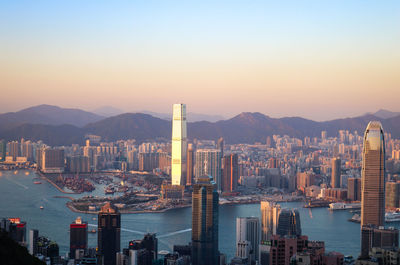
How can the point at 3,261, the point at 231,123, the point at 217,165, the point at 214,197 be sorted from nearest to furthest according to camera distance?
the point at 3,261
the point at 214,197
the point at 217,165
the point at 231,123

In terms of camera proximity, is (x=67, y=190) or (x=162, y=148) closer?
(x=67, y=190)

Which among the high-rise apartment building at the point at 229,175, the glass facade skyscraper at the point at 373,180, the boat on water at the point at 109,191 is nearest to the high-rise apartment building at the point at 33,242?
the glass facade skyscraper at the point at 373,180

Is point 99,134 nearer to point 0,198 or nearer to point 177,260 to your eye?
point 0,198

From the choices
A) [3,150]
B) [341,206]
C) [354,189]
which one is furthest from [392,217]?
[3,150]

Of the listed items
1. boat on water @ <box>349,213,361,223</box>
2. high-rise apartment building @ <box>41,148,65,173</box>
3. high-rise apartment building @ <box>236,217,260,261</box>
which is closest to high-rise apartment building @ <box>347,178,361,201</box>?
boat on water @ <box>349,213,361,223</box>

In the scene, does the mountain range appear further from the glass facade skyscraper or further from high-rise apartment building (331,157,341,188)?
the glass facade skyscraper

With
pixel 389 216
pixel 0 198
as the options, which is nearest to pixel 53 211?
pixel 0 198
